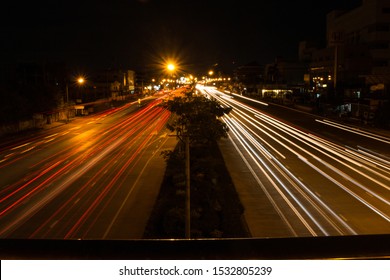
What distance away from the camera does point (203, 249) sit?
177cm

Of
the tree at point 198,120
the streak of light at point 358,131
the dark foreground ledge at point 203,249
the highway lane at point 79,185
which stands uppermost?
the dark foreground ledge at point 203,249

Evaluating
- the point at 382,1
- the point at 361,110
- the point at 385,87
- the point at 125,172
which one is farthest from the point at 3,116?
the point at 382,1

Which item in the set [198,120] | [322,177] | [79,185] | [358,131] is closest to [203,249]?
[79,185]

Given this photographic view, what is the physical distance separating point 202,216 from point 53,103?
155 ft

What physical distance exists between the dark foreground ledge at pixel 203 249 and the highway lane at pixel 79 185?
11.9 metres

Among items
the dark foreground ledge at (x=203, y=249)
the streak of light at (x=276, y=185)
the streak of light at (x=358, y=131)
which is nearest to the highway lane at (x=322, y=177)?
the streak of light at (x=276, y=185)

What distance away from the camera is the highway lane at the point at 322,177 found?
14.6 meters

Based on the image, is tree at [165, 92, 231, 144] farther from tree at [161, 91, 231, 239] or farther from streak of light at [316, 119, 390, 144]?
streak of light at [316, 119, 390, 144]

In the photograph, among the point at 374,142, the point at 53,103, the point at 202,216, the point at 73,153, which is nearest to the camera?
the point at 202,216

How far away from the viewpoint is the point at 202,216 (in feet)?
48.8

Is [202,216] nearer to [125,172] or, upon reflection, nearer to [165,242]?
[125,172]

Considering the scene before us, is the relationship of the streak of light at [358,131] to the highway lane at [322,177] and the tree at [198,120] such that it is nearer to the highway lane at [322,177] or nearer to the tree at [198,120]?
the highway lane at [322,177]

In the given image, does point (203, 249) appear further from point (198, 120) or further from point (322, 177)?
point (198, 120)

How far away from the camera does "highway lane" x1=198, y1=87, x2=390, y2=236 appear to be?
14.6 metres
